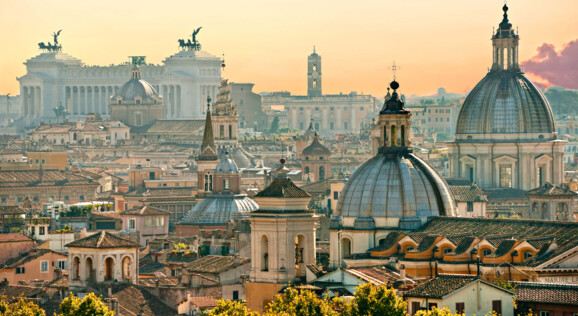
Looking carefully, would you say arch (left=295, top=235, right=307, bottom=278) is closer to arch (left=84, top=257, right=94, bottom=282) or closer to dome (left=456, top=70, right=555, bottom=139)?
arch (left=84, top=257, right=94, bottom=282)

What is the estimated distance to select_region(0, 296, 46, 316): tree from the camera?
67.2 metres

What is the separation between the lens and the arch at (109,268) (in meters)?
78.5

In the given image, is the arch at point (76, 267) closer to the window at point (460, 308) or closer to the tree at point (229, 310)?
the tree at point (229, 310)

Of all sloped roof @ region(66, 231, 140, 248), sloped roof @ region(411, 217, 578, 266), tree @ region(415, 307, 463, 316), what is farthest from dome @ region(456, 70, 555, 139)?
tree @ region(415, 307, 463, 316)

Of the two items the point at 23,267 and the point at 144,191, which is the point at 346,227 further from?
the point at 144,191

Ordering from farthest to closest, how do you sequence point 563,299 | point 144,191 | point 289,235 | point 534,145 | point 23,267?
1. point 144,191
2. point 534,145
3. point 23,267
4. point 289,235
5. point 563,299

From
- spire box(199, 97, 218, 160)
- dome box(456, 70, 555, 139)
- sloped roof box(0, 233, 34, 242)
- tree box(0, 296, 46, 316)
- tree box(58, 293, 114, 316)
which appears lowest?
tree box(0, 296, 46, 316)

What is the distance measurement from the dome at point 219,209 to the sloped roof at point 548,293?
173ft

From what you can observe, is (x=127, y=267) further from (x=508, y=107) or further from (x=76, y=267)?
(x=508, y=107)

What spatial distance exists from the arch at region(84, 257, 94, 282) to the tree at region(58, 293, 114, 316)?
12.8m

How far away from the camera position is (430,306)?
58.5 meters

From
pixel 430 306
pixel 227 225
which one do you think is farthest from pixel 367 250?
pixel 227 225

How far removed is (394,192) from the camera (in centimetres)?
7206

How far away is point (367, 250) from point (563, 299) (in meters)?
14.9
